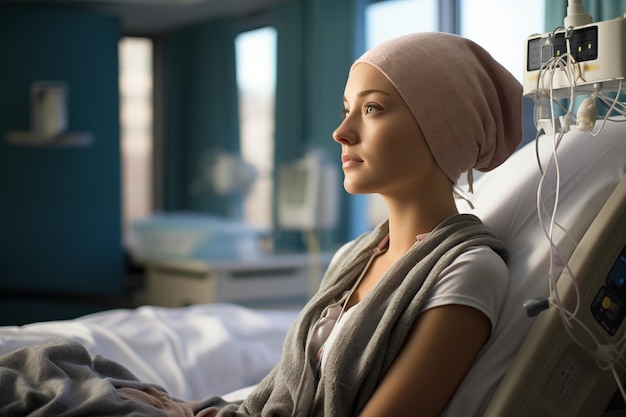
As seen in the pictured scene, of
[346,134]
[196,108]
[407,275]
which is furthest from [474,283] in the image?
[196,108]

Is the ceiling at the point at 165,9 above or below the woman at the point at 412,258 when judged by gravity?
above

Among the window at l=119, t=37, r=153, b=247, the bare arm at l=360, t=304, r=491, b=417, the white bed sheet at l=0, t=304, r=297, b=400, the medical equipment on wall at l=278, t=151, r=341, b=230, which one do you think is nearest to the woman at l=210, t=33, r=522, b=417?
the bare arm at l=360, t=304, r=491, b=417

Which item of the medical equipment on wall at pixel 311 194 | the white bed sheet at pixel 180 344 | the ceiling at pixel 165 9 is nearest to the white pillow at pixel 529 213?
the white bed sheet at pixel 180 344

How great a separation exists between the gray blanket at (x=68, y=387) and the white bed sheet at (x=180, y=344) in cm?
42

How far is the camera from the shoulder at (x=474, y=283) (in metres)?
1.19

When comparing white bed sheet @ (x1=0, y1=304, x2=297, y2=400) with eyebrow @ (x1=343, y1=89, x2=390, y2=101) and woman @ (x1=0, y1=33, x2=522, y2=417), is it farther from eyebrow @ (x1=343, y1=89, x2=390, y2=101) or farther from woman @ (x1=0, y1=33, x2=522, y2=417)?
eyebrow @ (x1=343, y1=89, x2=390, y2=101)

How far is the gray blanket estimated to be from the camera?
1214 mm

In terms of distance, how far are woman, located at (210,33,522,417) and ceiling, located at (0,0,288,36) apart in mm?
3540

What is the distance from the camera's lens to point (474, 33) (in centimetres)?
339

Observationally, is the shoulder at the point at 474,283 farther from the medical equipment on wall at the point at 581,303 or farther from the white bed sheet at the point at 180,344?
the white bed sheet at the point at 180,344

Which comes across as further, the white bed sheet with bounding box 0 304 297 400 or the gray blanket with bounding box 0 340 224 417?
the white bed sheet with bounding box 0 304 297 400

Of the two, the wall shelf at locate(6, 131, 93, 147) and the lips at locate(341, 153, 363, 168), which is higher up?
the lips at locate(341, 153, 363, 168)

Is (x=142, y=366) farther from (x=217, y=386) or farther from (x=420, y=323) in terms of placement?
(x=420, y=323)

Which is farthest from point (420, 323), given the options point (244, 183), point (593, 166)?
point (244, 183)
